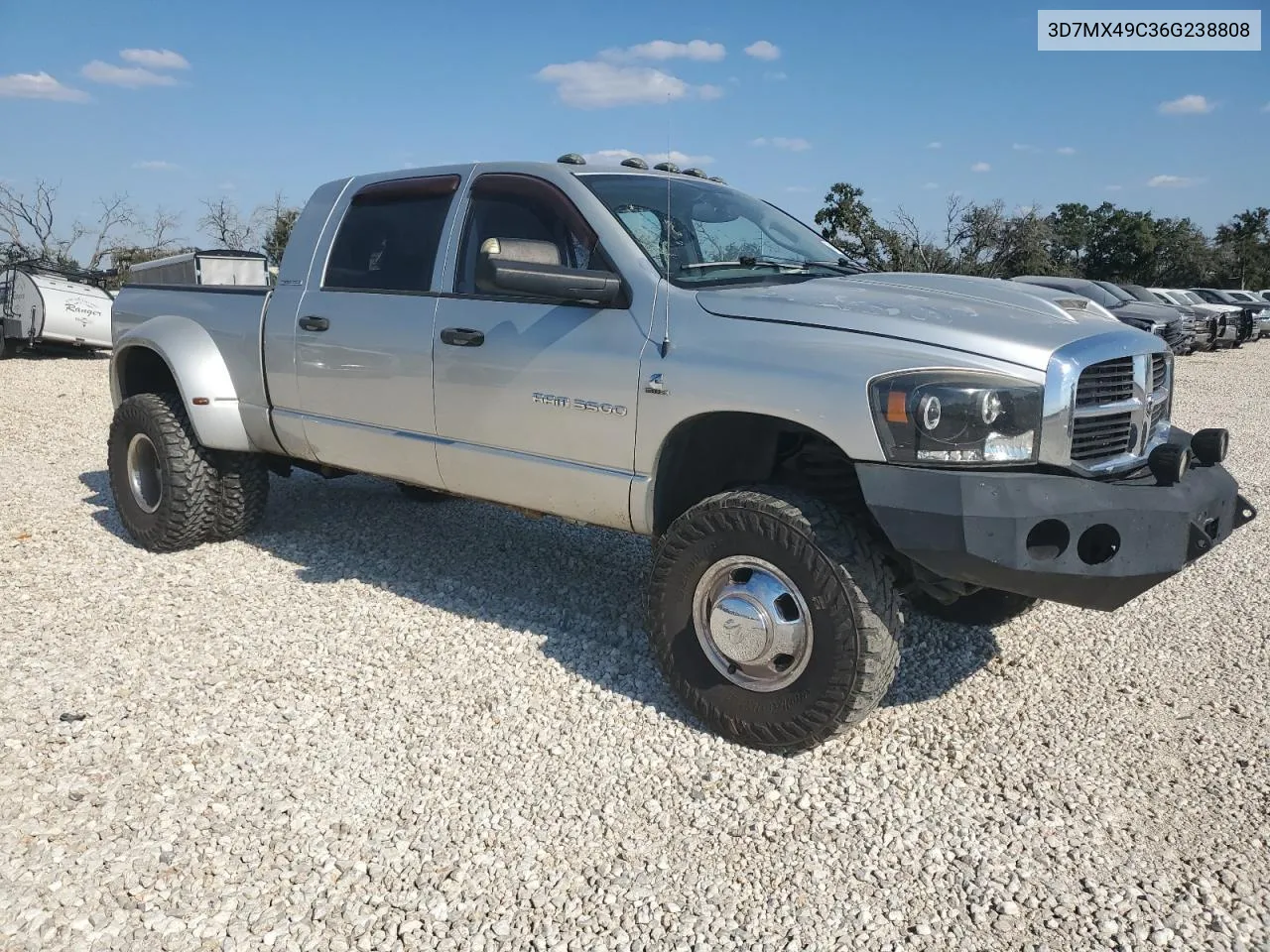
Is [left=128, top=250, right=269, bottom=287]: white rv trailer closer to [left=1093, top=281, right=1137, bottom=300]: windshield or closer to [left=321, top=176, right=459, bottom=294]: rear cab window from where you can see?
[left=321, top=176, right=459, bottom=294]: rear cab window

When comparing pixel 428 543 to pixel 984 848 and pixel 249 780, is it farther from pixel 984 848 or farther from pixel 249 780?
pixel 984 848

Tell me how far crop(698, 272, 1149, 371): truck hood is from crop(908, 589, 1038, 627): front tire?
4.27 ft

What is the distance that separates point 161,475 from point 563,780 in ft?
10.8

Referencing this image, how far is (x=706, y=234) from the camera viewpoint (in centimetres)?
402

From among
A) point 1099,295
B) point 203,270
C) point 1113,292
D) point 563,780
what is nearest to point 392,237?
point 563,780

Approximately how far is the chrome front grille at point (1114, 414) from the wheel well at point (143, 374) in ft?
15.8

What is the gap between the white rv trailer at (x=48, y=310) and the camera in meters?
15.7

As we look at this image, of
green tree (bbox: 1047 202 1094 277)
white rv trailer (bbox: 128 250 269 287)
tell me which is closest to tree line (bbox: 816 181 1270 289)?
green tree (bbox: 1047 202 1094 277)

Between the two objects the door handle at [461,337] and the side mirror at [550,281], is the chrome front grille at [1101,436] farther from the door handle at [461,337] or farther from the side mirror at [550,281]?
the door handle at [461,337]

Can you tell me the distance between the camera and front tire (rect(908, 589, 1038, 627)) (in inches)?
167

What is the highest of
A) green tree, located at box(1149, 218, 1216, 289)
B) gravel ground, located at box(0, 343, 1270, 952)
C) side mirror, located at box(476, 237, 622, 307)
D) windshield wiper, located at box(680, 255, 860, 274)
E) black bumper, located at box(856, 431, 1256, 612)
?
green tree, located at box(1149, 218, 1216, 289)

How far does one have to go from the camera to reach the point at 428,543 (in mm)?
5770

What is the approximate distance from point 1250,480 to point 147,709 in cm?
768

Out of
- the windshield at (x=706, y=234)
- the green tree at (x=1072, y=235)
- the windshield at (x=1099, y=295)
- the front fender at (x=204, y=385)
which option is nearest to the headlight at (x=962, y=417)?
the windshield at (x=706, y=234)
